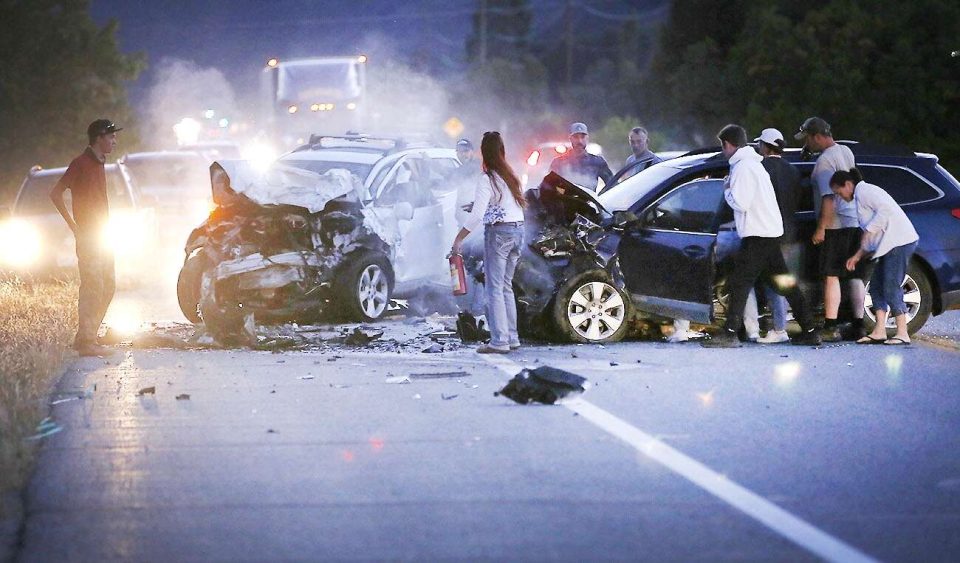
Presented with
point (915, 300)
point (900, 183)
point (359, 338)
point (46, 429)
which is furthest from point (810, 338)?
point (46, 429)

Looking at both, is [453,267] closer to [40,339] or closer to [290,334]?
[290,334]

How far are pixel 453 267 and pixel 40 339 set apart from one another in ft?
11.8

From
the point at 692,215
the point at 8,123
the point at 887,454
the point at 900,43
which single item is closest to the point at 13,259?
the point at 692,215

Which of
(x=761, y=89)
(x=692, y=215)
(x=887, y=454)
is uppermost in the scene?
(x=761, y=89)

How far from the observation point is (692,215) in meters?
12.6

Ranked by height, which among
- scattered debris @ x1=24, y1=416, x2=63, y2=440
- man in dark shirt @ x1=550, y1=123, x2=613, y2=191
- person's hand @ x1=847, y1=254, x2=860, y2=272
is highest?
man in dark shirt @ x1=550, y1=123, x2=613, y2=191

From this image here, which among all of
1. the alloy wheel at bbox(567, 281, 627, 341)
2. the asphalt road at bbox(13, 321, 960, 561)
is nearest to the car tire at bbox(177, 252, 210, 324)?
the asphalt road at bbox(13, 321, 960, 561)

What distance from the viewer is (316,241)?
14.4 metres

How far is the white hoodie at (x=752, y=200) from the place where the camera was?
11859mm

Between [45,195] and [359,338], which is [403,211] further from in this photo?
[45,195]

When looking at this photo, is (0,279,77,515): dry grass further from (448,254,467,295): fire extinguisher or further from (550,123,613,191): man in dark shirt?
(550,123,613,191): man in dark shirt

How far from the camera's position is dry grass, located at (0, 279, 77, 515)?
25.9 feet

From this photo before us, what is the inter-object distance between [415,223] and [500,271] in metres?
3.56

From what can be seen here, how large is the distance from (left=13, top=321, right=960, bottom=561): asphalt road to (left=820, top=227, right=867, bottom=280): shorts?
887mm
